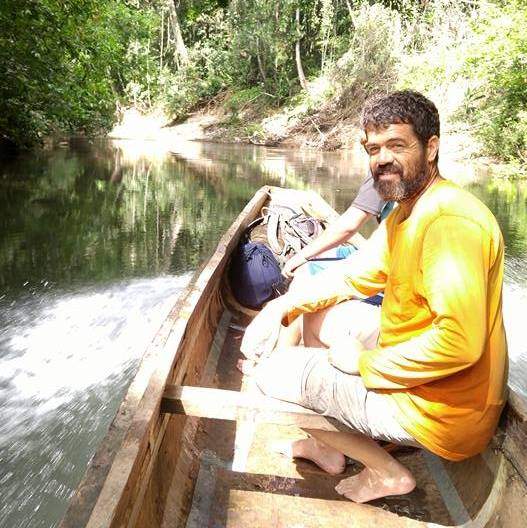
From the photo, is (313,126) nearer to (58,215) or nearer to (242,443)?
(58,215)

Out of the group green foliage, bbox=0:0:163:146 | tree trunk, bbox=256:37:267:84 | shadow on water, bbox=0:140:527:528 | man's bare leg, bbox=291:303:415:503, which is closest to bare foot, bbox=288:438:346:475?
man's bare leg, bbox=291:303:415:503

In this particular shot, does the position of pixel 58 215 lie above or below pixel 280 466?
below

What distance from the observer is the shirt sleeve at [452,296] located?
1.39m

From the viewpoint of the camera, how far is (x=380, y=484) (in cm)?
196

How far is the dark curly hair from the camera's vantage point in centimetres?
160

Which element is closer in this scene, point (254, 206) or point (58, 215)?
point (254, 206)

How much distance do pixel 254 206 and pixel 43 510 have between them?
367 cm

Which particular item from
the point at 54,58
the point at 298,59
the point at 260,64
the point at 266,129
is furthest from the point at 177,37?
the point at 54,58

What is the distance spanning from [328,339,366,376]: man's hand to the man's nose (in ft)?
1.93

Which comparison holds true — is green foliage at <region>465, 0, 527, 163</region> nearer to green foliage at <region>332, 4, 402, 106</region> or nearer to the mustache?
green foliage at <region>332, 4, 402, 106</region>

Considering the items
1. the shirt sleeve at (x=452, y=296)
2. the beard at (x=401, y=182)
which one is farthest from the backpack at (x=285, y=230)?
the shirt sleeve at (x=452, y=296)

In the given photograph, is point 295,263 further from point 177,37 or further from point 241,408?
point 177,37

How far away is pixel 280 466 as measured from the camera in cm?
231

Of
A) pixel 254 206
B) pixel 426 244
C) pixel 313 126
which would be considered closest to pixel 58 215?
pixel 254 206
